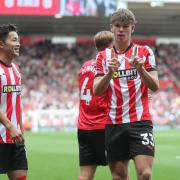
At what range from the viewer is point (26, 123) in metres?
29.7

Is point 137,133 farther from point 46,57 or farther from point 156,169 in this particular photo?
point 46,57

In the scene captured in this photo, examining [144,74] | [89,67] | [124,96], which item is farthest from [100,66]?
[89,67]

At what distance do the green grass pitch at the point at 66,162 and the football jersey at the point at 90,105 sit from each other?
123 inches

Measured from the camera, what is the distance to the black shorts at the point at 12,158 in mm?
6441

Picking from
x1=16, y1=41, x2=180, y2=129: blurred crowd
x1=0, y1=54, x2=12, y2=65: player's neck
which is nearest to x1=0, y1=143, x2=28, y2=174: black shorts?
x1=0, y1=54, x2=12, y2=65: player's neck

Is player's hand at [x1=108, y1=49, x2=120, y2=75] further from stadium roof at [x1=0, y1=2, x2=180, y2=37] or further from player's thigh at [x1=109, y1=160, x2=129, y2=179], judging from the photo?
stadium roof at [x1=0, y1=2, x2=180, y2=37]

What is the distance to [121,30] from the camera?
21.0 feet

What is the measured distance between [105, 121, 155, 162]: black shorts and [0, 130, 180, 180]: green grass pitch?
3917 millimetres

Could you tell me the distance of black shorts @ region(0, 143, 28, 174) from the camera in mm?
6441

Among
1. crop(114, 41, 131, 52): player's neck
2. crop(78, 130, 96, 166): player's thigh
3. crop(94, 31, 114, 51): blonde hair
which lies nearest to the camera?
crop(114, 41, 131, 52): player's neck

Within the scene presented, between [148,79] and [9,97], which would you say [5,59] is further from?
[148,79]

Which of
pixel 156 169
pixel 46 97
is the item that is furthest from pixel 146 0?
pixel 156 169

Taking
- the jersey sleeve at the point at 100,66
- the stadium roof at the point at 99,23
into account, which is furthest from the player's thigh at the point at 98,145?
the stadium roof at the point at 99,23

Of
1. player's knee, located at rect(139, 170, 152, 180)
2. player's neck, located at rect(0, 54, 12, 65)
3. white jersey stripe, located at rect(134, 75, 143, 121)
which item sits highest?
player's neck, located at rect(0, 54, 12, 65)
